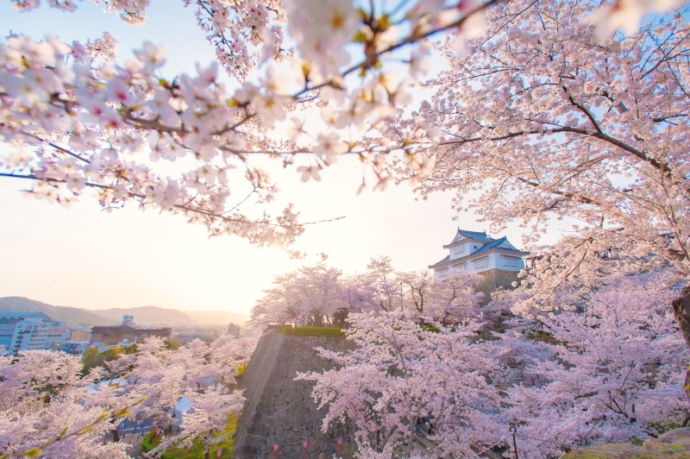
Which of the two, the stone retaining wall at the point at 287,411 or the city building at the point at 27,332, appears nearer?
the stone retaining wall at the point at 287,411

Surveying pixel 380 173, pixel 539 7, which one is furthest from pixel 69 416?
pixel 539 7

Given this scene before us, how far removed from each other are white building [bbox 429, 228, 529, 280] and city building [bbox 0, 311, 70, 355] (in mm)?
77716

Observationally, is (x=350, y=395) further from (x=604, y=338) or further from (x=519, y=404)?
(x=604, y=338)

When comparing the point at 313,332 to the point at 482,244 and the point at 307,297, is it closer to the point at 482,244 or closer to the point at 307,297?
the point at 307,297

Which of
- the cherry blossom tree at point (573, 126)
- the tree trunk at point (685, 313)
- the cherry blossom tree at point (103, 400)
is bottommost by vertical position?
the cherry blossom tree at point (103, 400)

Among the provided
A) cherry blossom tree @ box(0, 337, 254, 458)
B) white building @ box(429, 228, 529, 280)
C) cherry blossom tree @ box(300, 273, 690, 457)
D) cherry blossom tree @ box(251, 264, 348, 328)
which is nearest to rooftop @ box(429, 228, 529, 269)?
white building @ box(429, 228, 529, 280)

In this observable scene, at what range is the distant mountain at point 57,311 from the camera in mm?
149000

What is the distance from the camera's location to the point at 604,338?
7.36 metres

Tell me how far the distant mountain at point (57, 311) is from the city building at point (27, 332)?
92148mm

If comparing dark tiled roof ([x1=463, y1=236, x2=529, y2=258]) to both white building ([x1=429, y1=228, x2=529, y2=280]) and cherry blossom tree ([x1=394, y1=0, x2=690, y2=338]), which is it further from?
Result: cherry blossom tree ([x1=394, y1=0, x2=690, y2=338])

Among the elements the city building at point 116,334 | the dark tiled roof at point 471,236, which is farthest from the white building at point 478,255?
the city building at point 116,334

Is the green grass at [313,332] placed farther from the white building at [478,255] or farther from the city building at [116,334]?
the city building at [116,334]

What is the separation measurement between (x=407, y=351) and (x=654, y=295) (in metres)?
8.29

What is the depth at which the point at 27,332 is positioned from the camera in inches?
2552
